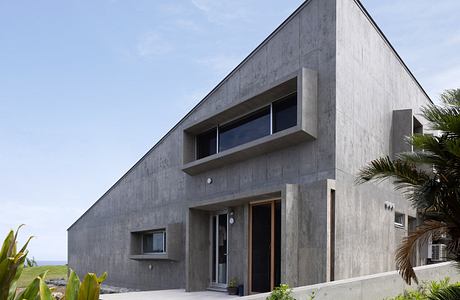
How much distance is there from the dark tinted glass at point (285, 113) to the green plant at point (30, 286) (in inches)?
382

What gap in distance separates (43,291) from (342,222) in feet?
29.8

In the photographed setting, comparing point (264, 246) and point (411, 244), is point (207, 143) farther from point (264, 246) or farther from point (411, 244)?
point (411, 244)

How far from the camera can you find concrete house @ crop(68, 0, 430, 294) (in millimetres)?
11461

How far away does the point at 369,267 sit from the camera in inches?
496

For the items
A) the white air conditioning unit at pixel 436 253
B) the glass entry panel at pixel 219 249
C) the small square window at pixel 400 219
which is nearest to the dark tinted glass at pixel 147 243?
the glass entry panel at pixel 219 249

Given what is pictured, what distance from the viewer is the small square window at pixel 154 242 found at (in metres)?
19.6

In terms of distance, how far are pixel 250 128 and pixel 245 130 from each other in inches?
10.0

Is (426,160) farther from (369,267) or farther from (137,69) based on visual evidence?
(137,69)

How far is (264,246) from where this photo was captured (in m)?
13.1

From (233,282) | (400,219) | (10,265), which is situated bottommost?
(233,282)

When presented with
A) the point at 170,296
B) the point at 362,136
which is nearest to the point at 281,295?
the point at 362,136

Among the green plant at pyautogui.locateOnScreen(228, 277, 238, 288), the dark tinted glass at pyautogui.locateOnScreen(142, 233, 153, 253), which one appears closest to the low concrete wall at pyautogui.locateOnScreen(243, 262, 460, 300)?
the green plant at pyautogui.locateOnScreen(228, 277, 238, 288)

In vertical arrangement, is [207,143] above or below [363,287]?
above

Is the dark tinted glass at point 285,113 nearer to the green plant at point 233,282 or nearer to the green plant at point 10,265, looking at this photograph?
the green plant at point 233,282
